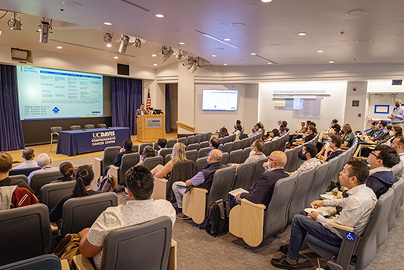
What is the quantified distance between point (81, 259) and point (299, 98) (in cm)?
1292

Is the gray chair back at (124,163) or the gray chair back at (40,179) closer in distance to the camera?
the gray chair back at (40,179)

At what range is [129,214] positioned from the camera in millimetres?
1873

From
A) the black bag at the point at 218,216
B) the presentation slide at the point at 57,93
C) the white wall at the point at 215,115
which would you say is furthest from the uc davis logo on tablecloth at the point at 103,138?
the black bag at the point at 218,216

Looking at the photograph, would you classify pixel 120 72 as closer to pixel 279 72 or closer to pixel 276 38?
pixel 279 72

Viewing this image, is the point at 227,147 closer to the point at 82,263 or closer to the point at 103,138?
the point at 82,263

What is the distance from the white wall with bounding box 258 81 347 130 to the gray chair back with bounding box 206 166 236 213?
33.8ft

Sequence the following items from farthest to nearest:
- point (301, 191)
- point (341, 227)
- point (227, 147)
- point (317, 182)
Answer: point (227, 147)
point (317, 182)
point (301, 191)
point (341, 227)

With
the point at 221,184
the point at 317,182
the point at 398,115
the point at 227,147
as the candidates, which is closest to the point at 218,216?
the point at 221,184

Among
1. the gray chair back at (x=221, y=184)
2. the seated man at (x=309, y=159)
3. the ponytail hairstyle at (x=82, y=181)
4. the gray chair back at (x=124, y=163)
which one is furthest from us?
the gray chair back at (x=124, y=163)

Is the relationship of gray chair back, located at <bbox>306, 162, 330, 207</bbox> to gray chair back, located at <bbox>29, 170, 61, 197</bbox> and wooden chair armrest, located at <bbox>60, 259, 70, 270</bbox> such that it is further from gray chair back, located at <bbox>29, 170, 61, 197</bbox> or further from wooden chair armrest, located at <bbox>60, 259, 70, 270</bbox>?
gray chair back, located at <bbox>29, 170, 61, 197</bbox>

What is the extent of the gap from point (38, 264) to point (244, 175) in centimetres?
325

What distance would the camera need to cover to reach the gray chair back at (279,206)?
120 inches

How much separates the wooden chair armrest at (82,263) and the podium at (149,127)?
33.8 feet

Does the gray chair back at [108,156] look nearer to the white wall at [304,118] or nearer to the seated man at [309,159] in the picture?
the seated man at [309,159]
